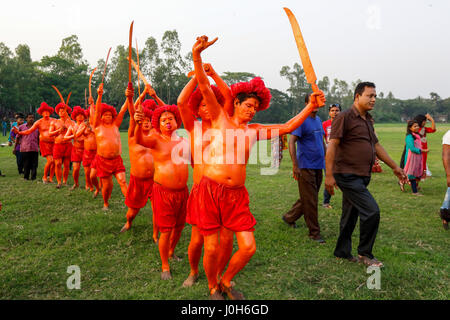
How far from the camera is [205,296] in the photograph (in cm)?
338

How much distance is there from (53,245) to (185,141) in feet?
8.98

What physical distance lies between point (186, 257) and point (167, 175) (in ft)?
4.28

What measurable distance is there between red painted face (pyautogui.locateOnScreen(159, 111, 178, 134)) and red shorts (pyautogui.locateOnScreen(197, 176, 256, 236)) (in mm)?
1205

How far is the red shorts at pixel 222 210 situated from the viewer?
3.10 metres

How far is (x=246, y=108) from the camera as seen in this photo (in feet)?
10.5

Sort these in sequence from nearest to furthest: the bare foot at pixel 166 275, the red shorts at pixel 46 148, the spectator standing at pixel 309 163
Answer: the bare foot at pixel 166 275
the spectator standing at pixel 309 163
the red shorts at pixel 46 148

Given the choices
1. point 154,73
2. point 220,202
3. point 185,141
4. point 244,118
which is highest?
point 154,73

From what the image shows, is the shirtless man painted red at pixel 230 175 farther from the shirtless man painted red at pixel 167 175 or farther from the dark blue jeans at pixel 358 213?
the dark blue jeans at pixel 358 213

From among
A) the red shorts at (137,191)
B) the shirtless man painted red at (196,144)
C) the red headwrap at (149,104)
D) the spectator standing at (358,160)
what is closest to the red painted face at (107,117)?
the red headwrap at (149,104)

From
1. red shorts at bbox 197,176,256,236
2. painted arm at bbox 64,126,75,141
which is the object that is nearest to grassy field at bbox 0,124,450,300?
red shorts at bbox 197,176,256,236

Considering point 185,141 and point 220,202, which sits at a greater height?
point 185,141

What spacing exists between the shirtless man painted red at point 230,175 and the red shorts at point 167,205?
2.87 ft
